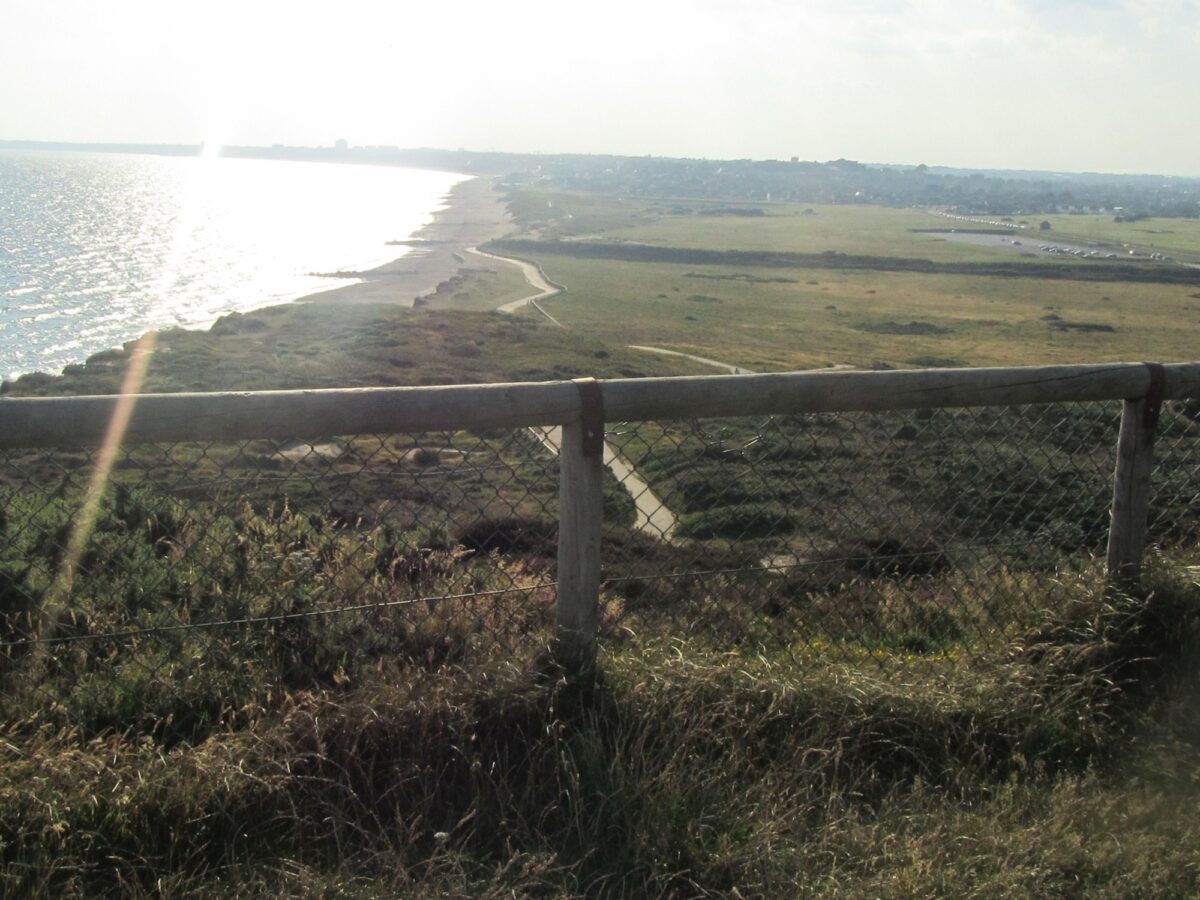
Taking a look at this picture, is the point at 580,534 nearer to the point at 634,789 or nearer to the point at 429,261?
the point at 634,789

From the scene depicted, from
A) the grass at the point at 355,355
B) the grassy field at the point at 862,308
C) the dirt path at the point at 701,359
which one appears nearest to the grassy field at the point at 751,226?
the grassy field at the point at 862,308

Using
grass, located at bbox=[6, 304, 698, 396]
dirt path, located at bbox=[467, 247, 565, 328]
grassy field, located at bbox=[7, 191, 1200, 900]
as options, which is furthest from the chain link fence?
dirt path, located at bbox=[467, 247, 565, 328]

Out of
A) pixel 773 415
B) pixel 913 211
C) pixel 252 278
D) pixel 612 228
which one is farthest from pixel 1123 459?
pixel 913 211

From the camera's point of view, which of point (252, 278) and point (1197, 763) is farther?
point (252, 278)

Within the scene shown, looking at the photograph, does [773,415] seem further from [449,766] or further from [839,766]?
[449,766]

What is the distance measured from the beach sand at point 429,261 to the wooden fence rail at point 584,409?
56590 millimetres

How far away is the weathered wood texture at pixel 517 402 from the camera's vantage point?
2746mm

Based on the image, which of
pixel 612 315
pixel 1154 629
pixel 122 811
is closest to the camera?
pixel 122 811

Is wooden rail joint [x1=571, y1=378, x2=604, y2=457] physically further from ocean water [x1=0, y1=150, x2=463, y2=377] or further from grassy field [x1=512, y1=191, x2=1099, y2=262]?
grassy field [x1=512, y1=191, x2=1099, y2=262]

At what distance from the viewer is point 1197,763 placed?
322 centimetres

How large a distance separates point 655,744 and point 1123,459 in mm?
2101

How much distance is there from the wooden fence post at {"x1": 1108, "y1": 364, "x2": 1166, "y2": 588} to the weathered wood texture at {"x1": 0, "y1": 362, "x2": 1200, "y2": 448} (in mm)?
95

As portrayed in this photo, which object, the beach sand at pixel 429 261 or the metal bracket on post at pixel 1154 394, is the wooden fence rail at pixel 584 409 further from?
the beach sand at pixel 429 261

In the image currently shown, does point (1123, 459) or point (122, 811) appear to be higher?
point (1123, 459)
